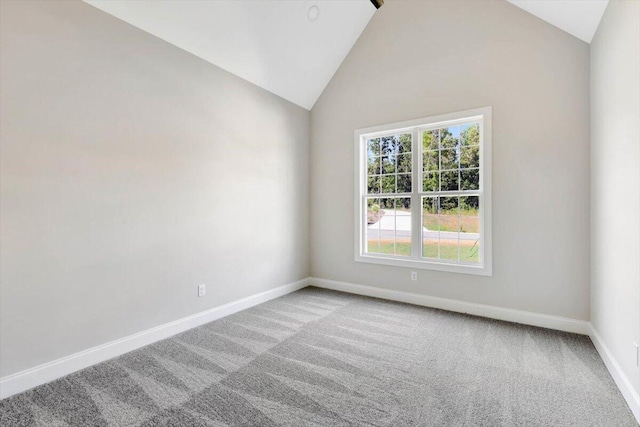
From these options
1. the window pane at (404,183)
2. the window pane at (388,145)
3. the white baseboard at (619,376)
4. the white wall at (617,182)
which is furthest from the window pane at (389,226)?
the white baseboard at (619,376)

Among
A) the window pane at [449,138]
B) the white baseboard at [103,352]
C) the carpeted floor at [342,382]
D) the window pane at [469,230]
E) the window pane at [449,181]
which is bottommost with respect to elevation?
the carpeted floor at [342,382]

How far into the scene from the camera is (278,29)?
3395 mm

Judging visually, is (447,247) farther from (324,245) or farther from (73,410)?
(73,410)

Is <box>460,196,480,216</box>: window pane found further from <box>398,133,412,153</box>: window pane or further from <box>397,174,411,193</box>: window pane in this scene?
<box>398,133,412,153</box>: window pane

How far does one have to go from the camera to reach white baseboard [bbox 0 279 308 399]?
6.57 ft

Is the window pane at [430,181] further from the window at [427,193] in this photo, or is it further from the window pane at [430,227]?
the window pane at [430,227]

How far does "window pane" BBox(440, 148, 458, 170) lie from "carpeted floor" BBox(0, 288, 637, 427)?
177 centimetres

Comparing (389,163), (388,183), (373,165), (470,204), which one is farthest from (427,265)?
(373,165)

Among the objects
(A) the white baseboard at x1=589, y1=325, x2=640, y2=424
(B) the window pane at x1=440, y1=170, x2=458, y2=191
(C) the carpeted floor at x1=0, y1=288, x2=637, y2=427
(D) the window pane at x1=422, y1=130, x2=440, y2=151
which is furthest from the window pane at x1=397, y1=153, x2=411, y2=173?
(A) the white baseboard at x1=589, y1=325, x2=640, y2=424

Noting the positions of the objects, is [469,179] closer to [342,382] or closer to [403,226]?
[403,226]

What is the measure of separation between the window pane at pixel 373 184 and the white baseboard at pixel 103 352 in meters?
2.13

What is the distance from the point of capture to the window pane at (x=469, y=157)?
3.50 metres

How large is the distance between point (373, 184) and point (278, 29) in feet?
7.19

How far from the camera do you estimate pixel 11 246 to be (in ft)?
6.55
